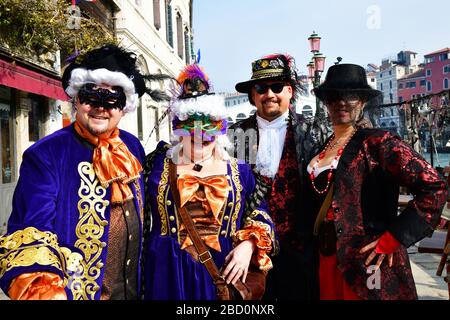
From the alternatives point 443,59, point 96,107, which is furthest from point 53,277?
point 443,59

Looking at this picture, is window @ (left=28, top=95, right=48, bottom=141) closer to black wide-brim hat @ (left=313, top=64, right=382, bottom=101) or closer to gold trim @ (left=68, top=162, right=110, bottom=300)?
gold trim @ (left=68, top=162, right=110, bottom=300)

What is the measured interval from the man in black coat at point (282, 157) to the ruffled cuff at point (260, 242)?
1.48 feet

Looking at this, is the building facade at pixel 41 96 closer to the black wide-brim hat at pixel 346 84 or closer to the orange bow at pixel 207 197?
the orange bow at pixel 207 197

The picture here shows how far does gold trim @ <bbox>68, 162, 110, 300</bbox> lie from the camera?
1.83 meters

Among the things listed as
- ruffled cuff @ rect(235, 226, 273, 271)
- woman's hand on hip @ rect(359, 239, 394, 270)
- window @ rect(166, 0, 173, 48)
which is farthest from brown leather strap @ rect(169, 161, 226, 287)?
window @ rect(166, 0, 173, 48)

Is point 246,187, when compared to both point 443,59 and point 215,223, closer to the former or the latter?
point 215,223

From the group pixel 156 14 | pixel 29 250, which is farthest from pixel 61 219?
pixel 156 14

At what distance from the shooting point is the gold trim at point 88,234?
1.83 m

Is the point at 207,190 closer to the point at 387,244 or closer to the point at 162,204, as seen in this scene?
the point at 162,204

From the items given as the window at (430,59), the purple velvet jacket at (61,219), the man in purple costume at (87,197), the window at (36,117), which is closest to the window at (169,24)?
the window at (36,117)

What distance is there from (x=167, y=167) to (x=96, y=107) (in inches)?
20.8

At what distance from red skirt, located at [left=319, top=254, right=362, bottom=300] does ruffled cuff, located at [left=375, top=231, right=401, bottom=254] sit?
29 centimetres
